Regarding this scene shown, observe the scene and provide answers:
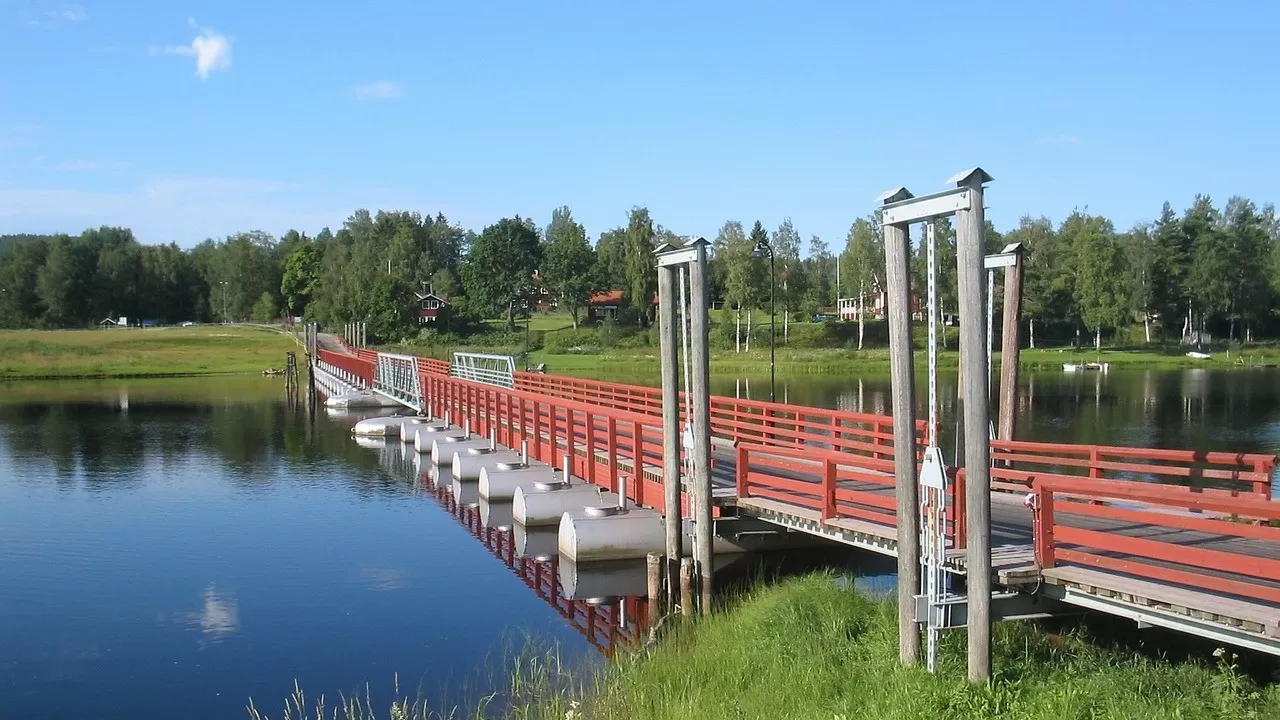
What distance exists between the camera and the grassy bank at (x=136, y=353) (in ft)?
302

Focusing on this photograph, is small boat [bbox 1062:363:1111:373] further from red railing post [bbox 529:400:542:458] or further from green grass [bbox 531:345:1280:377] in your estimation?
red railing post [bbox 529:400:542:458]

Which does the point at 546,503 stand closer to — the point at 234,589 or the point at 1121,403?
the point at 234,589

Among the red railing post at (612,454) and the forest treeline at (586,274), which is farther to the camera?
the forest treeline at (586,274)

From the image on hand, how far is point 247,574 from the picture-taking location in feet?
66.4

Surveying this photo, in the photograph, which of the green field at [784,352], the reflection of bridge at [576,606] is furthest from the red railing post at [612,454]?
the green field at [784,352]

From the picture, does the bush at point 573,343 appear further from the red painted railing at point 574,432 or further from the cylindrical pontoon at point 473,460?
the cylindrical pontoon at point 473,460

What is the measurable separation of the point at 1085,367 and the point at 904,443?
76763 millimetres

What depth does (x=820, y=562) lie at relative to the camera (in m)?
17.9

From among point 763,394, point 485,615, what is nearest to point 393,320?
point 763,394

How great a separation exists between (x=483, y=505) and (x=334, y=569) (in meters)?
5.97

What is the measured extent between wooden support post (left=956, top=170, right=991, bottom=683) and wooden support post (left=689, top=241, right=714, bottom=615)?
562 cm

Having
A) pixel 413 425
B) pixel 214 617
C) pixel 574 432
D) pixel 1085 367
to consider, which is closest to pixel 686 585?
pixel 214 617

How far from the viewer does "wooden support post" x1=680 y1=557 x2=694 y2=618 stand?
1473cm

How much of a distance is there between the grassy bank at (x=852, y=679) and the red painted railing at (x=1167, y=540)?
0.82 m
